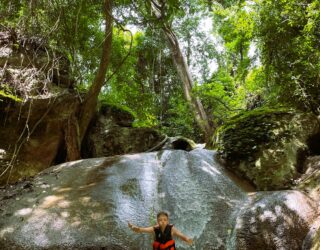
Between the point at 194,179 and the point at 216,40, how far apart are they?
596 inches

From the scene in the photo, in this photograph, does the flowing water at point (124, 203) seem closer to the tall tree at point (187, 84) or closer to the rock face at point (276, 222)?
the rock face at point (276, 222)

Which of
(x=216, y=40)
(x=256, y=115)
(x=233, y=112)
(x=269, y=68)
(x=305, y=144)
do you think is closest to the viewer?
(x=305, y=144)

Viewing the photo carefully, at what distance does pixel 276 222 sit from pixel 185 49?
1611 centimetres

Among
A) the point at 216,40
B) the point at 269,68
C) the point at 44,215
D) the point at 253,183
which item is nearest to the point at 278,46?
the point at 269,68

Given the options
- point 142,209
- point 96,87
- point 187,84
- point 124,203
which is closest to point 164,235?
point 142,209

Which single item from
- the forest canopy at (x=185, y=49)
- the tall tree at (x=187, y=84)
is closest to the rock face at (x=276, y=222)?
the forest canopy at (x=185, y=49)

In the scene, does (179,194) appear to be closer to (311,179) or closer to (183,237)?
(183,237)

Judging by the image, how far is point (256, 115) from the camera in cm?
834

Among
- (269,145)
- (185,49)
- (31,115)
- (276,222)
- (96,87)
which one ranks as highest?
(185,49)

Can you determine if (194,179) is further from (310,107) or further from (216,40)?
(216,40)

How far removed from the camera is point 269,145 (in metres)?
7.32

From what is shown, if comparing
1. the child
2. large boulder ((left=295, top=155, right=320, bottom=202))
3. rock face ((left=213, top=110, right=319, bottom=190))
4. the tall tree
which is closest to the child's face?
the child

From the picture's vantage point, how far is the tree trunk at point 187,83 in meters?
13.2

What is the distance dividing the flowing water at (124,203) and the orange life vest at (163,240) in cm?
65
